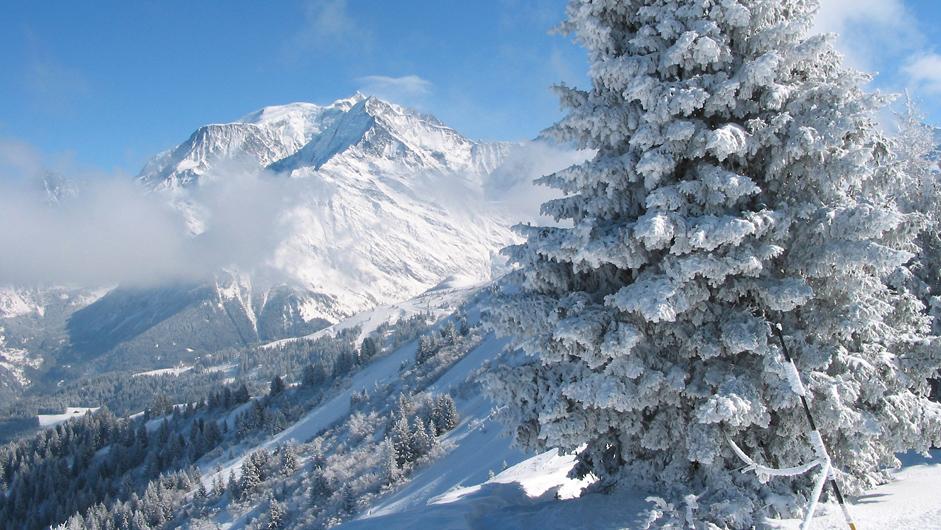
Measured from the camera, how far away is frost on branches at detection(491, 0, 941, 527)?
32.8 ft

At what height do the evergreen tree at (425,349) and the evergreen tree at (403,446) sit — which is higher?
the evergreen tree at (425,349)

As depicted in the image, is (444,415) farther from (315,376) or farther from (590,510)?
(315,376)

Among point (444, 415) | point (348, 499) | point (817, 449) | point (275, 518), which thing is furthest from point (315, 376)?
point (817, 449)

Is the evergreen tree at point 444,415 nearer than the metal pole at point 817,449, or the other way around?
the metal pole at point 817,449

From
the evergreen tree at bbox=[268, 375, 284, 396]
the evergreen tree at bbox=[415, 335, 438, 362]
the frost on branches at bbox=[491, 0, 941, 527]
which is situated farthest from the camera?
the evergreen tree at bbox=[268, 375, 284, 396]

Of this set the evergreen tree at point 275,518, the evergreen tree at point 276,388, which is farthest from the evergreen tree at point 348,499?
the evergreen tree at point 276,388

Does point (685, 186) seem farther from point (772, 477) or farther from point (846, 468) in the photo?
point (846, 468)

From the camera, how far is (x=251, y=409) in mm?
139625

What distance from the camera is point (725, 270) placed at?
33.1ft

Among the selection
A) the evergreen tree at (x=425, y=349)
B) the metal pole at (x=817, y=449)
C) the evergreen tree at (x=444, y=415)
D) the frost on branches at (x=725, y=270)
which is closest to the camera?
the metal pole at (x=817, y=449)

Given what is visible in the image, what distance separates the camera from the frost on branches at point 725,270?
998 centimetres

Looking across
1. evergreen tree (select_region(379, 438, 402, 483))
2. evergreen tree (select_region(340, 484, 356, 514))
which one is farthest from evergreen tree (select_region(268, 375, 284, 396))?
evergreen tree (select_region(340, 484, 356, 514))

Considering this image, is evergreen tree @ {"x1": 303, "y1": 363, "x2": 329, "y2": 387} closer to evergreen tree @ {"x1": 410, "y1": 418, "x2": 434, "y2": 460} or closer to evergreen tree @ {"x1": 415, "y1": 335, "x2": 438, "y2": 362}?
evergreen tree @ {"x1": 415, "y1": 335, "x2": 438, "y2": 362}

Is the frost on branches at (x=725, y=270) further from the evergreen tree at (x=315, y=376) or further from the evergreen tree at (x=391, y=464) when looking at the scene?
the evergreen tree at (x=315, y=376)
